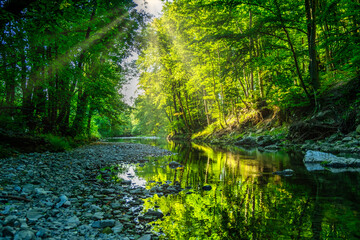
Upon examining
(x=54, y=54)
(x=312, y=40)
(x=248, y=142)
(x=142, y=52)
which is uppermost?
(x=142, y=52)

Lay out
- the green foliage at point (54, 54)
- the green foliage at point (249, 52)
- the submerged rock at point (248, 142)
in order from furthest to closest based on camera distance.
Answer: the submerged rock at point (248, 142) < the green foliage at point (249, 52) < the green foliage at point (54, 54)

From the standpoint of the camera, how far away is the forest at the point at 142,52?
16.7ft

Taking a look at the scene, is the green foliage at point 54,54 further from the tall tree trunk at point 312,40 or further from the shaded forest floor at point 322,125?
the shaded forest floor at point 322,125

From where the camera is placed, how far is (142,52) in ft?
47.0

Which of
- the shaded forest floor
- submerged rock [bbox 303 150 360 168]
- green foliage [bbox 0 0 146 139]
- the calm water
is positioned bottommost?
the calm water

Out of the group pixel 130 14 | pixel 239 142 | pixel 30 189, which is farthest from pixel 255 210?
pixel 239 142

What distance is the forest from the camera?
5.08m

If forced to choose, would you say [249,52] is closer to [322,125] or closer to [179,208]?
[322,125]

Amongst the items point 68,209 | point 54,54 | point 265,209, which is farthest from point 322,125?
point 54,54

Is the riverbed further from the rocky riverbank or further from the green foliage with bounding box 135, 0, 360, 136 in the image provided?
the green foliage with bounding box 135, 0, 360, 136

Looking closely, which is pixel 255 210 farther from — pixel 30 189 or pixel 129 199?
pixel 30 189

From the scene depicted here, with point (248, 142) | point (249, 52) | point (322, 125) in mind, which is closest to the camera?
point (322, 125)

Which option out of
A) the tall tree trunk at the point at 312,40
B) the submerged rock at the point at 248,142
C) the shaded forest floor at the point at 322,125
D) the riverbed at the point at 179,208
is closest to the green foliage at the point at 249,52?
the tall tree trunk at the point at 312,40

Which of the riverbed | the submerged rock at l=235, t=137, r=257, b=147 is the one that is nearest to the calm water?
the riverbed
